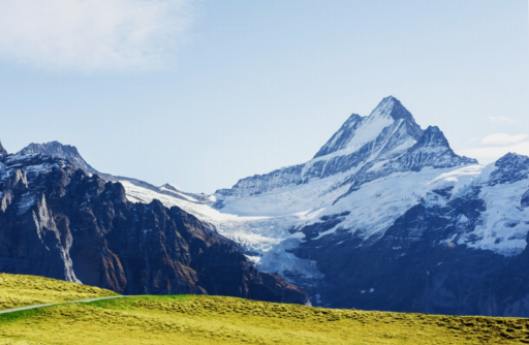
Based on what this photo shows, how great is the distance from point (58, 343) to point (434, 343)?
3488 cm

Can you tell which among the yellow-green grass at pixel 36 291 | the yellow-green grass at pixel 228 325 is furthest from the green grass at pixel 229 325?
the yellow-green grass at pixel 36 291

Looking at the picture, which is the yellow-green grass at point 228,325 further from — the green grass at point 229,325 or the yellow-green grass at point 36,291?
the yellow-green grass at point 36,291

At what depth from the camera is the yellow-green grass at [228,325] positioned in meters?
78.6

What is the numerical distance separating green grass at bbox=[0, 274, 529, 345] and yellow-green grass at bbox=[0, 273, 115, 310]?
4524 mm

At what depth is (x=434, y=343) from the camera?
83.7m

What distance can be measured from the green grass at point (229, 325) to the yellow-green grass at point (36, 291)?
4524mm

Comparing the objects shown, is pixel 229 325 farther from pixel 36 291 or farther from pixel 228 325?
pixel 36 291

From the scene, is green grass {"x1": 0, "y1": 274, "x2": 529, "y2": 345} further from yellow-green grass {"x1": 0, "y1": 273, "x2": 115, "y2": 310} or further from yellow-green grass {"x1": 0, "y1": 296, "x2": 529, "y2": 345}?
yellow-green grass {"x1": 0, "y1": 273, "x2": 115, "y2": 310}

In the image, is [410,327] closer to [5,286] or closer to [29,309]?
[29,309]

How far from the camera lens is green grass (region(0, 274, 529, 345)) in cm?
7862

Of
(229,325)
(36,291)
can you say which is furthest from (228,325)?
(36,291)

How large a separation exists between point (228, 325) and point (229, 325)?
12cm

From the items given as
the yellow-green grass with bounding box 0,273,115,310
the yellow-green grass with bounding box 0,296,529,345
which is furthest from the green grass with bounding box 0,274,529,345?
the yellow-green grass with bounding box 0,273,115,310

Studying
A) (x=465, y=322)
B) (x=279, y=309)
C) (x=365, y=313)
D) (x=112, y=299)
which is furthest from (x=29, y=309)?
(x=465, y=322)
